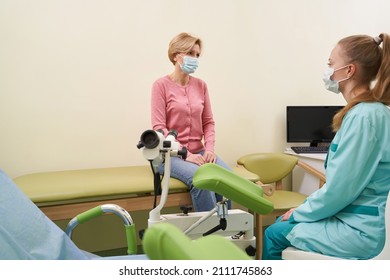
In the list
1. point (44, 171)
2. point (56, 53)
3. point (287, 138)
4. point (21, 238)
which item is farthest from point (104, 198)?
point (287, 138)

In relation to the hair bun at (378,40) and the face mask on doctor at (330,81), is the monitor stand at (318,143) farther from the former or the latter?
the hair bun at (378,40)

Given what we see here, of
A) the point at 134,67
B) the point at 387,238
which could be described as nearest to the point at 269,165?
the point at 134,67

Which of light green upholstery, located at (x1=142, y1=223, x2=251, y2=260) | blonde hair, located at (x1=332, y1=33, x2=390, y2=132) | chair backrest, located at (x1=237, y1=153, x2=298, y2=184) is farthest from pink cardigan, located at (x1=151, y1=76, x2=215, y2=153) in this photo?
light green upholstery, located at (x1=142, y1=223, x2=251, y2=260)

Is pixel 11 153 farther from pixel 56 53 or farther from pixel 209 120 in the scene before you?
pixel 209 120

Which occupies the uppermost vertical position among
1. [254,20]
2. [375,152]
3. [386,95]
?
[254,20]

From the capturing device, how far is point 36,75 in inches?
103

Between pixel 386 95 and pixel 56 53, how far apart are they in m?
2.20

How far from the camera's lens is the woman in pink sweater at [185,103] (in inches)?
96.0

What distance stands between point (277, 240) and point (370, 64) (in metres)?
0.82

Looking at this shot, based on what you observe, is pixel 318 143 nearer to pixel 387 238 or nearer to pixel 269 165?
pixel 269 165

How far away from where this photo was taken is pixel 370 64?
1447 millimetres

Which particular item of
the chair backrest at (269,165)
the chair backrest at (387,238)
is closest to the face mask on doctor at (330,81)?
the chair backrest at (387,238)

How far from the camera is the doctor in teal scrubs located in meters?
1.29

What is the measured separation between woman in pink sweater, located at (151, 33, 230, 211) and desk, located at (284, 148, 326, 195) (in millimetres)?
876
